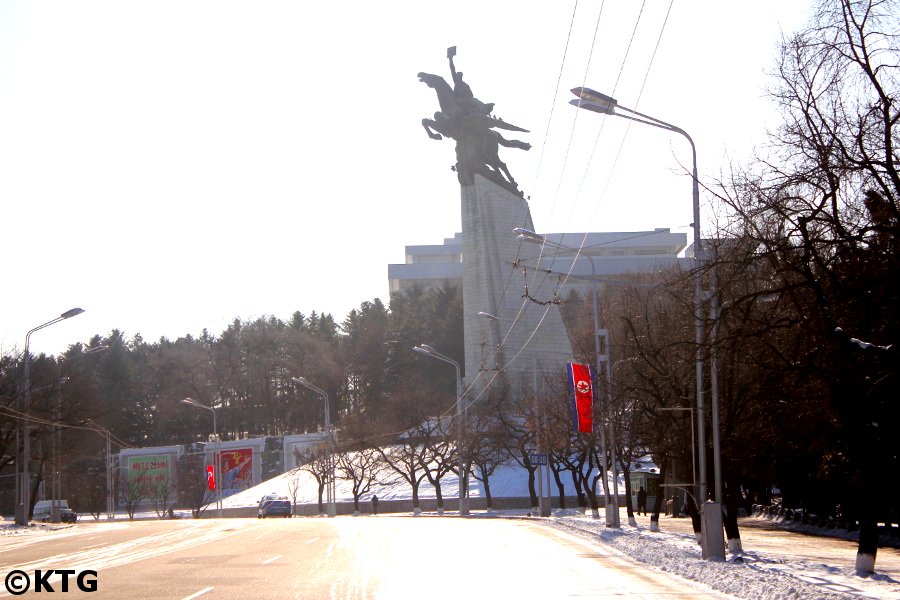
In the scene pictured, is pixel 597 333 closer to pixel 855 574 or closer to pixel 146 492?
pixel 855 574

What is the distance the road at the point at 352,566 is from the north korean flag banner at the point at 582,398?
5.07 m

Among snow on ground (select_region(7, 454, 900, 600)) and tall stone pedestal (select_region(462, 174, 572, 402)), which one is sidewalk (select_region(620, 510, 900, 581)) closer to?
snow on ground (select_region(7, 454, 900, 600))

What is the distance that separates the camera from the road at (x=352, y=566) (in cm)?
1380

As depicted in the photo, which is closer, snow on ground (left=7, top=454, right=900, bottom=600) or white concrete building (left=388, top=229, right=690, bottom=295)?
snow on ground (left=7, top=454, right=900, bottom=600)

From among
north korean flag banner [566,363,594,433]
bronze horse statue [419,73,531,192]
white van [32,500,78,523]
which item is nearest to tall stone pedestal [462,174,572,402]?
bronze horse statue [419,73,531,192]

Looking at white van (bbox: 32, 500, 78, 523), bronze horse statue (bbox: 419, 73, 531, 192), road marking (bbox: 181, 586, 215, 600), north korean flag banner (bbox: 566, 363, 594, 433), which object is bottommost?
white van (bbox: 32, 500, 78, 523)

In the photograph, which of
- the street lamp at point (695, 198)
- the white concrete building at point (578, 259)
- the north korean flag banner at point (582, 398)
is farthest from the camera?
the white concrete building at point (578, 259)

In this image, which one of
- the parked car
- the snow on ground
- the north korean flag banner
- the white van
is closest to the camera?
the snow on ground

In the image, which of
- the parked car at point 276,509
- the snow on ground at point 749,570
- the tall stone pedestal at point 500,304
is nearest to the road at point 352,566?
the snow on ground at point 749,570

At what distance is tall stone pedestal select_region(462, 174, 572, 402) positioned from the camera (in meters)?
64.6

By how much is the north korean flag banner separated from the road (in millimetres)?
5069

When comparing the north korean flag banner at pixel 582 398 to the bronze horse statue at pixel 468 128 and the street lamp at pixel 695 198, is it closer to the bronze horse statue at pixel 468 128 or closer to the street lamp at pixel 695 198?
the street lamp at pixel 695 198

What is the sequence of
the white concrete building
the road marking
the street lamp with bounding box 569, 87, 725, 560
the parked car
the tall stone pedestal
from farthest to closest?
the white concrete building < the tall stone pedestal < the parked car < the street lamp with bounding box 569, 87, 725, 560 < the road marking

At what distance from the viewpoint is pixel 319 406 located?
99812mm
